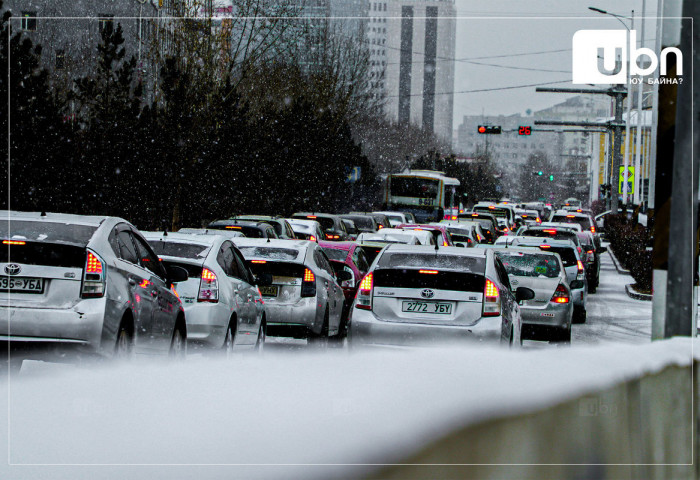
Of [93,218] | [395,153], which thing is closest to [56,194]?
[93,218]

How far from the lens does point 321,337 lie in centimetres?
1309

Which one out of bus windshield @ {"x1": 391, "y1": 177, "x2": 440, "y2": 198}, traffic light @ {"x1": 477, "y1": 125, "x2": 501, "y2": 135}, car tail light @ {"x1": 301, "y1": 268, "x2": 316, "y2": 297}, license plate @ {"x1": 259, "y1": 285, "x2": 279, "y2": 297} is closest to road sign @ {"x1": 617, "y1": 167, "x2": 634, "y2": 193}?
traffic light @ {"x1": 477, "y1": 125, "x2": 501, "y2": 135}

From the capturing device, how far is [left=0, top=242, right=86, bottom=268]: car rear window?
6.85m

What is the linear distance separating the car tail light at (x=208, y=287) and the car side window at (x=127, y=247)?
1.76m

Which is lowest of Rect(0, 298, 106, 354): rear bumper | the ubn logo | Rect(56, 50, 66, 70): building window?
Rect(0, 298, 106, 354): rear bumper

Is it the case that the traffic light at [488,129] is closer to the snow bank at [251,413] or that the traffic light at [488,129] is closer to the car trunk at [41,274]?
the car trunk at [41,274]

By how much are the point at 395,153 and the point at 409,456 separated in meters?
90.2

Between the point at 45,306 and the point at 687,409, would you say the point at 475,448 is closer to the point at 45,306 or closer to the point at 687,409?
the point at 687,409

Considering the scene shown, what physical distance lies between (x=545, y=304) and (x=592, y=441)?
32.8 feet

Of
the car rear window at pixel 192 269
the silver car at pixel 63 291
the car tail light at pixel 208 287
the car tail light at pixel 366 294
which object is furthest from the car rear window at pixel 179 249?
the silver car at pixel 63 291

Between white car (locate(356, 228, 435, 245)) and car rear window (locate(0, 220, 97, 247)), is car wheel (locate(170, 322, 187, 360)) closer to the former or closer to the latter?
car rear window (locate(0, 220, 97, 247))

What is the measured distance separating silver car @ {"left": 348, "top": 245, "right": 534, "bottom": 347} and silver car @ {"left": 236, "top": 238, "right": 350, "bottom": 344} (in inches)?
103

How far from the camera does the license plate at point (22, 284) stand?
677cm

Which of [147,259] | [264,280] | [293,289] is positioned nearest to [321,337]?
[293,289]
